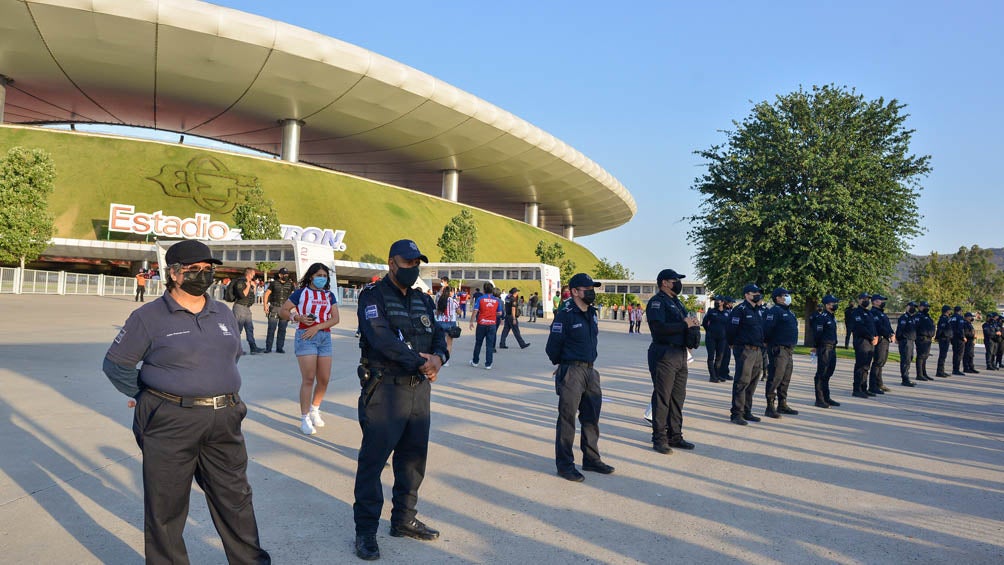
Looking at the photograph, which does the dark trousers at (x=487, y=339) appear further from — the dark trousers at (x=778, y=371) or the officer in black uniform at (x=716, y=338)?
the dark trousers at (x=778, y=371)

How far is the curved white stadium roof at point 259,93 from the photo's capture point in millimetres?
42750

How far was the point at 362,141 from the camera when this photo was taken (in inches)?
2474

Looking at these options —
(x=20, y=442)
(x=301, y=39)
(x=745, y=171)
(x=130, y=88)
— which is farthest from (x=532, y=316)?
(x=130, y=88)

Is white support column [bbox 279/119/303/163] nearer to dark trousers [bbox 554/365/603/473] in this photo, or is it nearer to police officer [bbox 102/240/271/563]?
dark trousers [bbox 554/365/603/473]

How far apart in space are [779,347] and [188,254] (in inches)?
315

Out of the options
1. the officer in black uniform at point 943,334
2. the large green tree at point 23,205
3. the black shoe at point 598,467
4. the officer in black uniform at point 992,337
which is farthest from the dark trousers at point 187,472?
the large green tree at point 23,205

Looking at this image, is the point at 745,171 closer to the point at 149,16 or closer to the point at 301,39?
the point at 301,39

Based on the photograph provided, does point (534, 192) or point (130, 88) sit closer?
point (130, 88)

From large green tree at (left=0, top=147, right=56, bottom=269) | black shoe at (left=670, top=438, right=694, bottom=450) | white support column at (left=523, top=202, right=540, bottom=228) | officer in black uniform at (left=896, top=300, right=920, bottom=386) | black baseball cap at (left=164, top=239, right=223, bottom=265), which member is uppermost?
A: white support column at (left=523, top=202, right=540, bottom=228)

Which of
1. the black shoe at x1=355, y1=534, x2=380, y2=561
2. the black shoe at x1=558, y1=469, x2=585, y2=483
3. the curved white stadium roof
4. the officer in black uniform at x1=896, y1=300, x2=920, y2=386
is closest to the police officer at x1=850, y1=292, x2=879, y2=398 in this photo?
the officer in black uniform at x1=896, y1=300, x2=920, y2=386

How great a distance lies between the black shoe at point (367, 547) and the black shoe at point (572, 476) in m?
2.05

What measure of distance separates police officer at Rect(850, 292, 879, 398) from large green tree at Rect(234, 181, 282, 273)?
4405 centimetres

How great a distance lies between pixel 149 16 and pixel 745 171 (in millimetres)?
40154

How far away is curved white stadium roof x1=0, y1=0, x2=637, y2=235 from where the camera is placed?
42750mm
